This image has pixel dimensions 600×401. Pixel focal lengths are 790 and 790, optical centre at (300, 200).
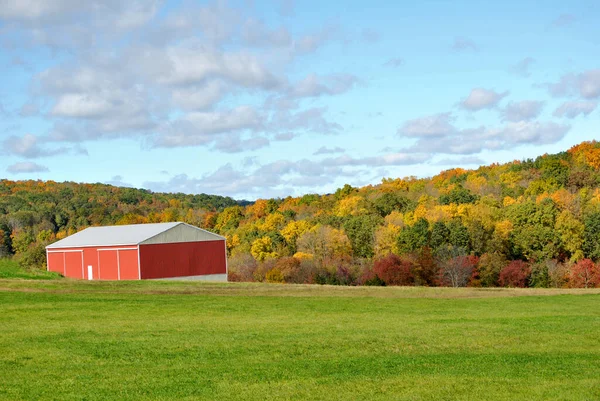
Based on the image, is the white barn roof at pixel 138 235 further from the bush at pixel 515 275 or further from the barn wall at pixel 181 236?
the bush at pixel 515 275

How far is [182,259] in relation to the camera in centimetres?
6600

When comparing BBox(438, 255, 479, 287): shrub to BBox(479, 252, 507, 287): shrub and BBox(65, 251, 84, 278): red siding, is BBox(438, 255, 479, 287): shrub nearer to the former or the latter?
BBox(479, 252, 507, 287): shrub

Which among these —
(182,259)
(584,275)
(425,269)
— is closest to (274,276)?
(425,269)

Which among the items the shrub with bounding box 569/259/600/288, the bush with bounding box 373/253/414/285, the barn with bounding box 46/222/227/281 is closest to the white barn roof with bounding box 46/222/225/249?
the barn with bounding box 46/222/227/281

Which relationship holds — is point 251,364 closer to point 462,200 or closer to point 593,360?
point 593,360

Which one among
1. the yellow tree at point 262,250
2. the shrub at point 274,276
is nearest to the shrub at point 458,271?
the shrub at point 274,276

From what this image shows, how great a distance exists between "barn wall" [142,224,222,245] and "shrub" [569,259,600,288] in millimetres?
37475

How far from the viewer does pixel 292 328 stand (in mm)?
23516

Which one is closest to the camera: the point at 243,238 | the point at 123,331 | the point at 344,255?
the point at 123,331

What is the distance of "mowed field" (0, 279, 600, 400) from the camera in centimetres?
1454

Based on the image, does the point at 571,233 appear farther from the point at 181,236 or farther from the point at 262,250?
the point at 181,236

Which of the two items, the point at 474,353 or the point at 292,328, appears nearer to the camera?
the point at 474,353

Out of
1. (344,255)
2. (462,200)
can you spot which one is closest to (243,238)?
(344,255)

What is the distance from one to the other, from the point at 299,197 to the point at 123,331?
137354mm
